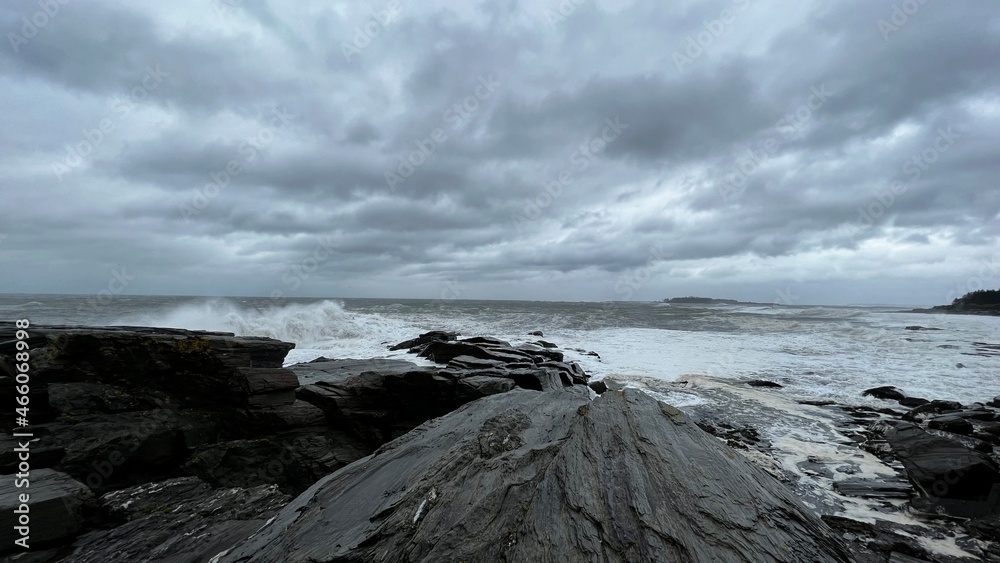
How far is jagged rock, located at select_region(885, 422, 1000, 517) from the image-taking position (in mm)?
6561

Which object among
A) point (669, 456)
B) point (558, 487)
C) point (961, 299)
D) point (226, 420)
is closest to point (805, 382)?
point (669, 456)

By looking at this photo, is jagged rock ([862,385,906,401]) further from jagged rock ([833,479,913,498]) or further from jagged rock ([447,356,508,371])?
jagged rock ([447,356,508,371])

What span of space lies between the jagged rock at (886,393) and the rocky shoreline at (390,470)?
145 inches

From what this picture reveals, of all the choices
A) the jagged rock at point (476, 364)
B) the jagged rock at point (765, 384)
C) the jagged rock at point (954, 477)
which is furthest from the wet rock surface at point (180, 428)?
the jagged rock at point (765, 384)

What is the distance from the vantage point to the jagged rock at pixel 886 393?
14148 millimetres

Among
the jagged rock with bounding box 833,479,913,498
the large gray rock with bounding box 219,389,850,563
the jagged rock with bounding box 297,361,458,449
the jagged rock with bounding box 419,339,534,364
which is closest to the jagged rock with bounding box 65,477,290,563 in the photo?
the large gray rock with bounding box 219,389,850,563

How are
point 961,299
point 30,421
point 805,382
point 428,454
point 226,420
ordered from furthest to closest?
point 961,299 < point 805,382 < point 226,420 < point 30,421 < point 428,454

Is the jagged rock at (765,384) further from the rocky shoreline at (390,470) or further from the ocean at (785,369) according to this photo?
the rocky shoreline at (390,470)

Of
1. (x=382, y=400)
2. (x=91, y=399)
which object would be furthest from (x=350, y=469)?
(x=91, y=399)

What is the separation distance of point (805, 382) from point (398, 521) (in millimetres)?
19291

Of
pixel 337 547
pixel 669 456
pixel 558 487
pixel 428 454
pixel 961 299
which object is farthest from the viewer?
pixel 961 299

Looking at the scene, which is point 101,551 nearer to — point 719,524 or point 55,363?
point 55,363

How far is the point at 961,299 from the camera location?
8525 centimetres

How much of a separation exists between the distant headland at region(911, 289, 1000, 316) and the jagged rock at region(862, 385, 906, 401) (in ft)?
276
